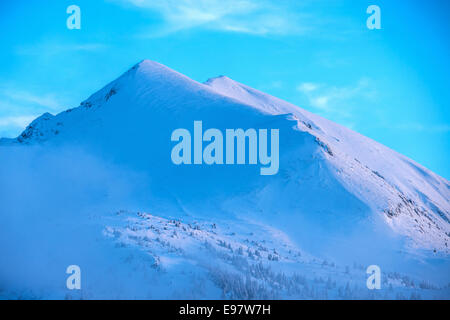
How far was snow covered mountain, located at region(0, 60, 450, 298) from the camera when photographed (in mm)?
10633

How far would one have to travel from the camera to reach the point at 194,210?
1912cm

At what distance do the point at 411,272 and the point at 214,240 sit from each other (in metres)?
8.31

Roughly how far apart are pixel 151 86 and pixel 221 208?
1691 cm

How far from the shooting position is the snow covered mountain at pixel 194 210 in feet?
34.9

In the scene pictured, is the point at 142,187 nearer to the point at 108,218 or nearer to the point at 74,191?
the point at 74,191

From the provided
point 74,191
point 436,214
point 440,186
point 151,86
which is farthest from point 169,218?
point 440,186

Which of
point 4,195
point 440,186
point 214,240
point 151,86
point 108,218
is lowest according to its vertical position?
point 214,240

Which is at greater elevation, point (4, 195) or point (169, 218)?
point (4, 195)

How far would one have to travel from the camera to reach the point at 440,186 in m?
40.7

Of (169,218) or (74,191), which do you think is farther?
(74,191)
